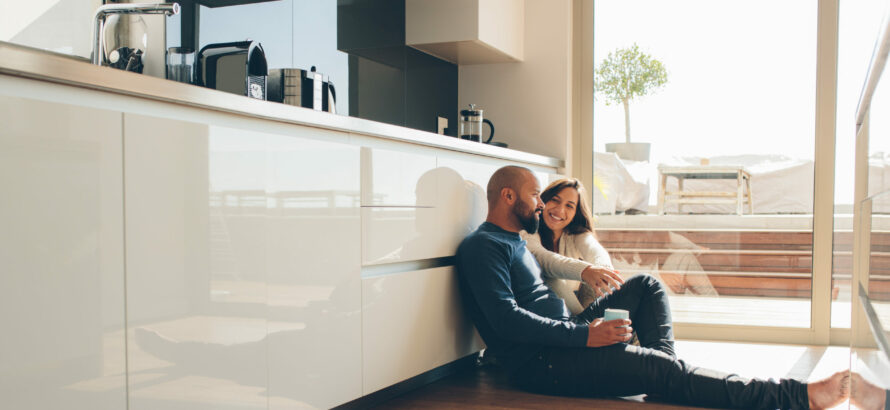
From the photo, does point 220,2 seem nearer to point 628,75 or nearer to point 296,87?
point 296,87

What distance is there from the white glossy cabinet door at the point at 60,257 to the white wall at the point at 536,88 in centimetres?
303

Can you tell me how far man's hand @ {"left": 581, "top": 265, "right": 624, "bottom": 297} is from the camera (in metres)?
2.95

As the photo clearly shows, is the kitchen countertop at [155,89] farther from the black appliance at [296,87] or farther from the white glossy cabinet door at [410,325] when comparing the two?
the white glossy cabinet door at [410,325]

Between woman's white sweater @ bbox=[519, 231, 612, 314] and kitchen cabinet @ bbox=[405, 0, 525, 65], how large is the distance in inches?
43.2

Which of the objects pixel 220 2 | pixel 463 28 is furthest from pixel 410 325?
pixel 463 28

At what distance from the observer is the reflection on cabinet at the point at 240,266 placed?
1588 millimetres

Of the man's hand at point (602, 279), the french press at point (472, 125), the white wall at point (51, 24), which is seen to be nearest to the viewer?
the white wall at point (51, 24)

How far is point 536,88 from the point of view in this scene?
4.30 meters

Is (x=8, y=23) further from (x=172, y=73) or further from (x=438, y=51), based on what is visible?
(x=438, y=51)

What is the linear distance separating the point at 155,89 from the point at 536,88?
2.98 meters

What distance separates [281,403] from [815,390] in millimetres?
1670

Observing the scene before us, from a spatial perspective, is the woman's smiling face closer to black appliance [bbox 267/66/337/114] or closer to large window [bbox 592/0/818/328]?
large window [bbox 592/0/818/328]

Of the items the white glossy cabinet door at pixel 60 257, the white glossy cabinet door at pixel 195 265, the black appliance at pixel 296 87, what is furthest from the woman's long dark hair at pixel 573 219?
the white glossy cabinet door at pixel 60 257

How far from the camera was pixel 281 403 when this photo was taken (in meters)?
1.97
